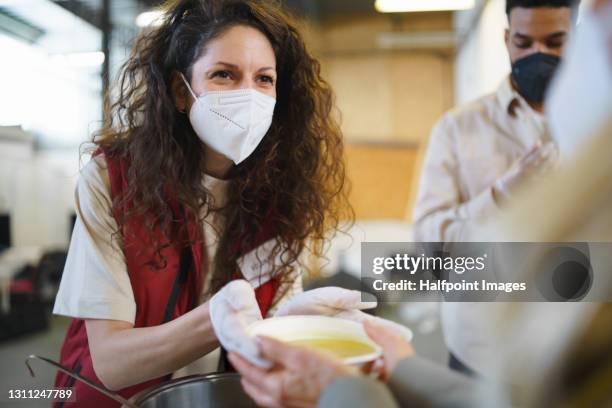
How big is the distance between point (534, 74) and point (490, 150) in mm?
167

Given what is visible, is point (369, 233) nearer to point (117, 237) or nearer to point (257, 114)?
point (257, 114)

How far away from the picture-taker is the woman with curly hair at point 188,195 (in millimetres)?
837

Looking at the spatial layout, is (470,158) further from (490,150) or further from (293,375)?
(293,375)

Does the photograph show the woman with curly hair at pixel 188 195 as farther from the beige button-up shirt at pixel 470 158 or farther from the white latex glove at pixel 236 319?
the beige button-up shirt at pixel 470 158

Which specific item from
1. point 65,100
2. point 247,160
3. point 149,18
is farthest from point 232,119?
point 65,100

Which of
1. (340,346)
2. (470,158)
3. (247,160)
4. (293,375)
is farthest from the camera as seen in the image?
(470,158)

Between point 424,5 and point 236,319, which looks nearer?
point 236,319

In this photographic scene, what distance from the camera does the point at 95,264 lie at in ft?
2.75

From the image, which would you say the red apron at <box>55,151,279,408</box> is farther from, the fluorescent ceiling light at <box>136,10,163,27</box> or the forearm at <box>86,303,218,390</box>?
the fluorescent ceiling light at <box>136,10,163,27</box>

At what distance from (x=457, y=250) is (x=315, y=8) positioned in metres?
0.62

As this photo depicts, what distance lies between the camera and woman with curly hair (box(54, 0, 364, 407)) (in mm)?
837

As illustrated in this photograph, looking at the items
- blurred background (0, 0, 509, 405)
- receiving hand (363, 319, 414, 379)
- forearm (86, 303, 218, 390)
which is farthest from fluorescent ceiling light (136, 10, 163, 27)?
receiving hand (363, 319, 414, 379)

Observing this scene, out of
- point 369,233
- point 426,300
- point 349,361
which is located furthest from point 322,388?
point 369,233

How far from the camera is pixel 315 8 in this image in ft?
3.88
